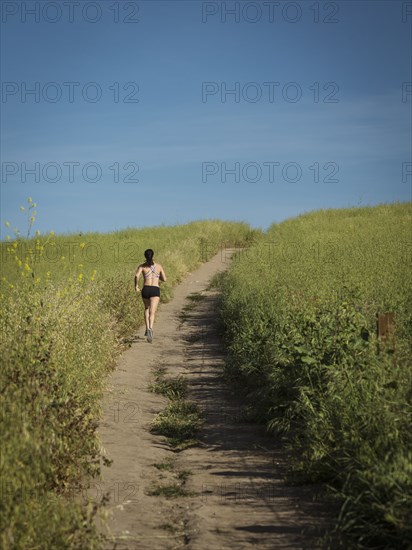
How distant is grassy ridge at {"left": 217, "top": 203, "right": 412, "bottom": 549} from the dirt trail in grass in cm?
34

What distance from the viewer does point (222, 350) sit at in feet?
49.4

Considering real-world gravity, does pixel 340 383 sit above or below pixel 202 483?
above

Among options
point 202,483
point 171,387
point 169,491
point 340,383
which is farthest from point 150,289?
point 169,491

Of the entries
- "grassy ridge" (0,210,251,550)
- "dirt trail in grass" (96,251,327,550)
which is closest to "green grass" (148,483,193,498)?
"dirt trail in grass" (96,251,327,550)

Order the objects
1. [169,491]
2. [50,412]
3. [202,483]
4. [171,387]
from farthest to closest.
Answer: [171,387]
[202,483]
[169,491]
[50,412]

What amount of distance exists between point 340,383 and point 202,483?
5.95 ft

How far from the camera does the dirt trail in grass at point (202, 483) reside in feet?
19.1

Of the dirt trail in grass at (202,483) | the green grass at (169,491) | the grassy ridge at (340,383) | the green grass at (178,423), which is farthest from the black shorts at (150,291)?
the green grass at (169,491)

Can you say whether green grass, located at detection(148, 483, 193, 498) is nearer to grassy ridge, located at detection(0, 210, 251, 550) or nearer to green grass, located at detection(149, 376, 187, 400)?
grassy ridge, located at detection(0, 210, 251, 550)

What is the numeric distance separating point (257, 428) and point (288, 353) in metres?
1.07

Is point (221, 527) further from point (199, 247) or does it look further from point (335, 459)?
point (199, 247)

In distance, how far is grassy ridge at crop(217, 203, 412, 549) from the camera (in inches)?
217

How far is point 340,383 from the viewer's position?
24.8 feet

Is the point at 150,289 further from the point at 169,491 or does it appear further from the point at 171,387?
the point at 169,491
